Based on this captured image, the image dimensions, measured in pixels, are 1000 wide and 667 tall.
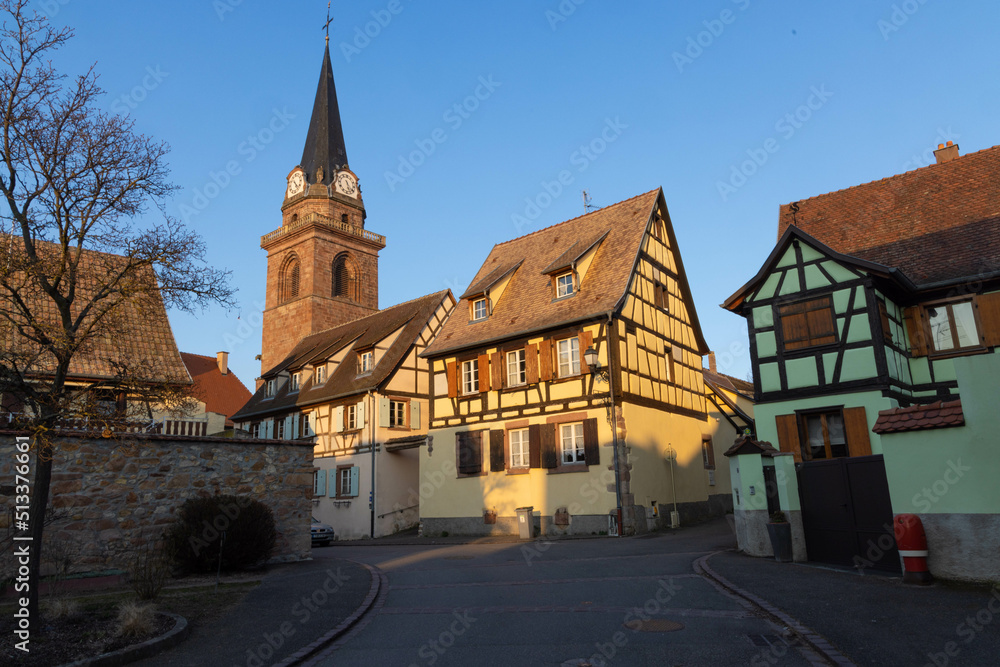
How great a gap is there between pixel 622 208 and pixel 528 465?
10.2 meters

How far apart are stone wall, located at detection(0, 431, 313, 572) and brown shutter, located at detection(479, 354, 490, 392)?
9322mm

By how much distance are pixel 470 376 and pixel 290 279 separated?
29535mm

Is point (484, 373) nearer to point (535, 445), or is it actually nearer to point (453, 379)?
point (453, 379)

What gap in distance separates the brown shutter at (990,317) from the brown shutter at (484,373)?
14.0 m

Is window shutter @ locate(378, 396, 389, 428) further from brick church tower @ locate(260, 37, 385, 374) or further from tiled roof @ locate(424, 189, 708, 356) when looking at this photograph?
brick church tower @ locate(260, 37, 385, 374)

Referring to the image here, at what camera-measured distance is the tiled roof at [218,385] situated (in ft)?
165

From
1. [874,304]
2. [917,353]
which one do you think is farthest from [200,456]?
[917,353]

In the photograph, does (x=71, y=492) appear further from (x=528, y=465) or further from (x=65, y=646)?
(x=528, y=465)

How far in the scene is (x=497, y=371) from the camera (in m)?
24.1

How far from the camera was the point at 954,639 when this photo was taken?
6879 millimetres

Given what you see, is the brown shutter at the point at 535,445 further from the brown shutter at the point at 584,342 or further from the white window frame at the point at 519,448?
the brown shutter at the point at 584,342

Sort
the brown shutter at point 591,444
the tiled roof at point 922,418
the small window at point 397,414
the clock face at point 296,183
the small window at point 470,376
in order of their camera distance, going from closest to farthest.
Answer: the tiled roof at point 922,418
the brown shutter at point 591,444
the small window at point 470,376
the small window at point 397,414
the clock face at point 296,183

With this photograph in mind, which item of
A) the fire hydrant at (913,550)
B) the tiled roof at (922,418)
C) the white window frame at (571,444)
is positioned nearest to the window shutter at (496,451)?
the white window frame at (571,444)

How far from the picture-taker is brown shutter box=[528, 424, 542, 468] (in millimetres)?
22422
